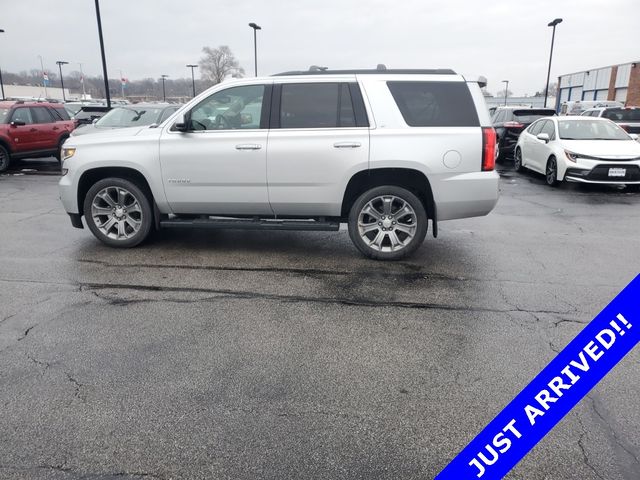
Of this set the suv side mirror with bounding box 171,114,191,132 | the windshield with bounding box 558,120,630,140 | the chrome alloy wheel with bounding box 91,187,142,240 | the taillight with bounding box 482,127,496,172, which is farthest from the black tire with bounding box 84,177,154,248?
the windshield with bounding box 558,120,630,140

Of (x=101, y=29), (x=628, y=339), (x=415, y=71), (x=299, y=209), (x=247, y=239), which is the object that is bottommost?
(x=247, y=239)

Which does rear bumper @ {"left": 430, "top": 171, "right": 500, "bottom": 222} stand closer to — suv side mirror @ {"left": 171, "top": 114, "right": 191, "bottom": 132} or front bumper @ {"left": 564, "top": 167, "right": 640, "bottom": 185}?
suv side mirror @ {"left": 171, "top": 114, "right": 191, "bottom": 132}

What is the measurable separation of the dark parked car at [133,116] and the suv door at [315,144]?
306 inches

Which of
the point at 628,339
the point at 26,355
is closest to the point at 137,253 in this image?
the point at 26,355

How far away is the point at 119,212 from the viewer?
621 cm

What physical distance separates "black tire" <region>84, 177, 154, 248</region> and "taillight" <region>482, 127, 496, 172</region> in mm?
3965

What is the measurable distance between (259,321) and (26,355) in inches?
67.1

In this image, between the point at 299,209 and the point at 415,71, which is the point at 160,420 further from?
the point at 415,71

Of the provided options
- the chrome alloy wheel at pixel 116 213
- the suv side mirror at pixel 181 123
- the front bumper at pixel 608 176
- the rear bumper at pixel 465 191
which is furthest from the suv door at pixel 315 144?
the front bumper at pixel 608 176

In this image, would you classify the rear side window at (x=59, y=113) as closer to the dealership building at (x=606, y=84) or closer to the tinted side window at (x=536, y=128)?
the tinted side window at (x=536, y=128)

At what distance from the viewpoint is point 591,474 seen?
7.90ft

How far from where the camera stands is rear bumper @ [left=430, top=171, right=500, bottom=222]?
5547mm

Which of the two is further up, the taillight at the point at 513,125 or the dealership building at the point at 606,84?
the dealership building at the point at 606,84

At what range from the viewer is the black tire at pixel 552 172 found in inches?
438
